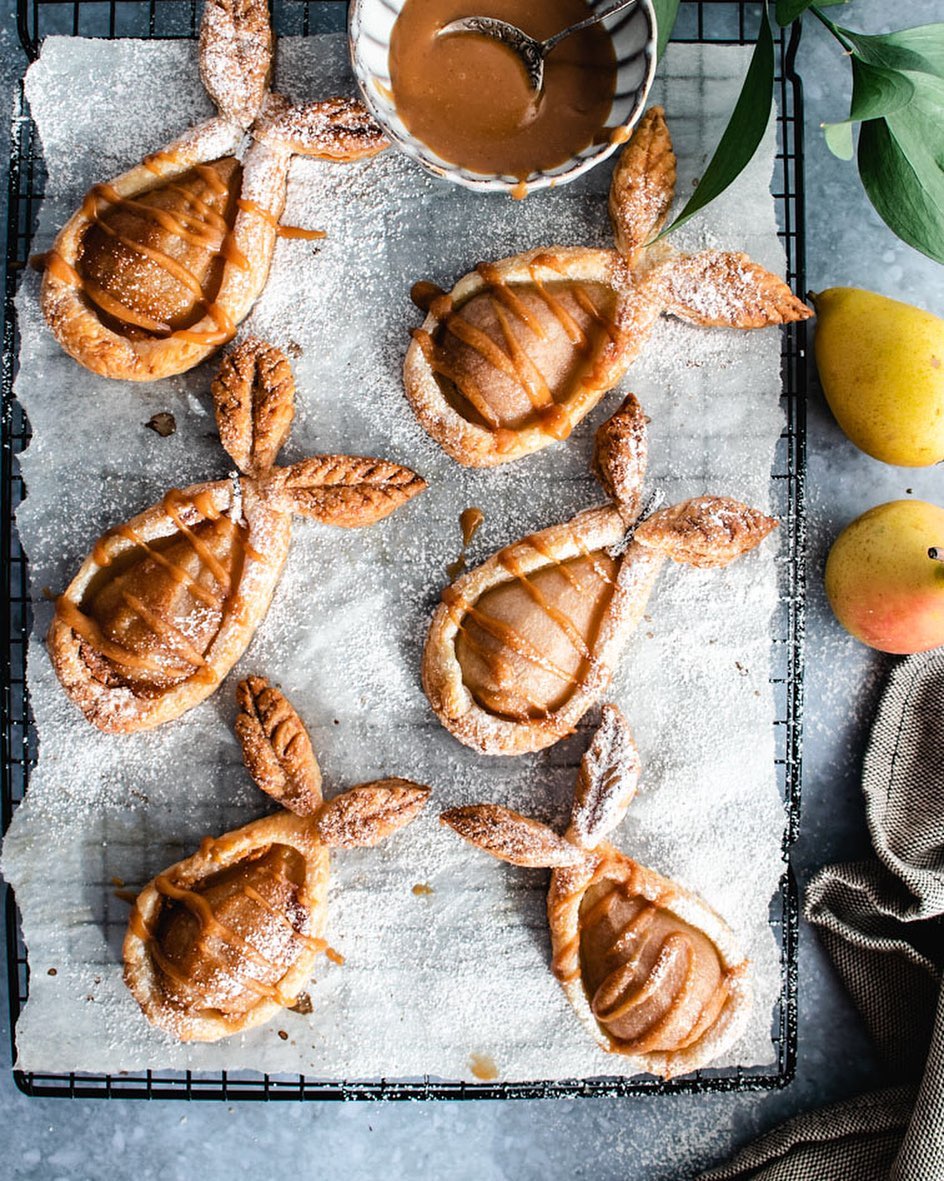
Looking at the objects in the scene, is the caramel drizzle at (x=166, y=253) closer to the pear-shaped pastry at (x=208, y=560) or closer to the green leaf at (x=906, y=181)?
the pear-shaped pastry at (x=208, y=560)

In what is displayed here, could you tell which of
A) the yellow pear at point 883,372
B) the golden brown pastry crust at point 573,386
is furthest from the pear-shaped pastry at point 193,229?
the yellow pear at point 883,372

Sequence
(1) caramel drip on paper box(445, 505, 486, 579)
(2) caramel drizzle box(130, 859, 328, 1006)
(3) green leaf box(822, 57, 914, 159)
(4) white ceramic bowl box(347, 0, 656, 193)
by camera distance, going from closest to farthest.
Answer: (3) green leaf box(822, 57, 914, 159), (4) white ceramic bowl box(347, 0, 656, 193), (2) caramel drizzle box(130, 859, 328, 1006), (1) caramel drip on paper box(445, 505, 486, 579)

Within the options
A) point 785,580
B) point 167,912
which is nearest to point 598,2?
point 785,580

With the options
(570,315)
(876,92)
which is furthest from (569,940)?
(876,92)

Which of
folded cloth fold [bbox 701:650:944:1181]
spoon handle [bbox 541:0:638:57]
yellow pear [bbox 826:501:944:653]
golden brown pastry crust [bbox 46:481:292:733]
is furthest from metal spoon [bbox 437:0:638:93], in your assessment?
folded cloth fold [bbox 701:650:944:1181]

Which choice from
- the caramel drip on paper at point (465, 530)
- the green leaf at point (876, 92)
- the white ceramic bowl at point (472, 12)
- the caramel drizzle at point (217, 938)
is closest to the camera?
the green leaf at point (876, 92)

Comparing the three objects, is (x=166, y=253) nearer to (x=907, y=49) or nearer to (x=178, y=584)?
(x=178, y=584)

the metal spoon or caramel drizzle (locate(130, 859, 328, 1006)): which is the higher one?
the metal spoon

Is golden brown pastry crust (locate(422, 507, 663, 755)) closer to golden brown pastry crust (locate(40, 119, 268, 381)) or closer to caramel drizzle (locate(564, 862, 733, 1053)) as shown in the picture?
caramel drizzle (locate(564, 862, 733, 1053))
